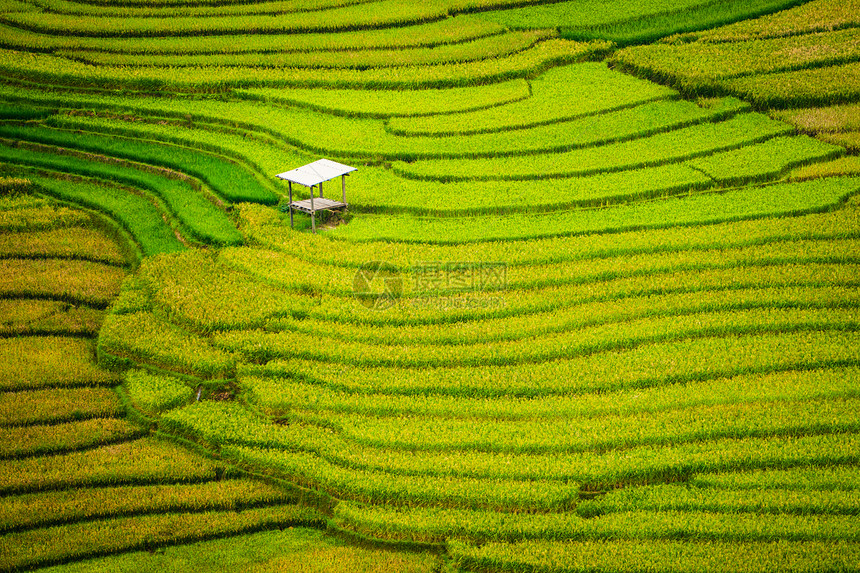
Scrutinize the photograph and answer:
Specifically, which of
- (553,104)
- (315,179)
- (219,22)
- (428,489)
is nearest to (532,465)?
(428,489)

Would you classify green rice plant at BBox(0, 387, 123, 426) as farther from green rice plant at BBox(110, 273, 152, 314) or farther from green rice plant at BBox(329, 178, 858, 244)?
green rice plant at BBox(329, 178, 858, 244)

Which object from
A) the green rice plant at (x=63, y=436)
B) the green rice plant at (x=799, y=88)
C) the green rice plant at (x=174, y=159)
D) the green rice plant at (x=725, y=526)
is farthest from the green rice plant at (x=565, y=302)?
the green rice plant at (x=799, y=88)

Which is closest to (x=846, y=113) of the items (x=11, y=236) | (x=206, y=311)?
(x=206, y=311)

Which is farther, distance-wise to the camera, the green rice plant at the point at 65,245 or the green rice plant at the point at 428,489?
the green rice plant at the point at 65,245

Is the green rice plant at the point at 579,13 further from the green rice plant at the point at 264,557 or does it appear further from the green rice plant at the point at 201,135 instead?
the green rice plant at the point at 264,557

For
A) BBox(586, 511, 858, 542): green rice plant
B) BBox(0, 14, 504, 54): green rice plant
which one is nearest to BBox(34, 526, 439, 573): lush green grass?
BBox(586, 511, 858, 542): green rice plant

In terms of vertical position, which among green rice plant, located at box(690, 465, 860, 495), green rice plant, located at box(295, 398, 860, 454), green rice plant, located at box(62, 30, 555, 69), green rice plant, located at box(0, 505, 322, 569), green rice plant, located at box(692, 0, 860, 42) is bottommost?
green rice plant, located at box(0, 505, 322, 569)
